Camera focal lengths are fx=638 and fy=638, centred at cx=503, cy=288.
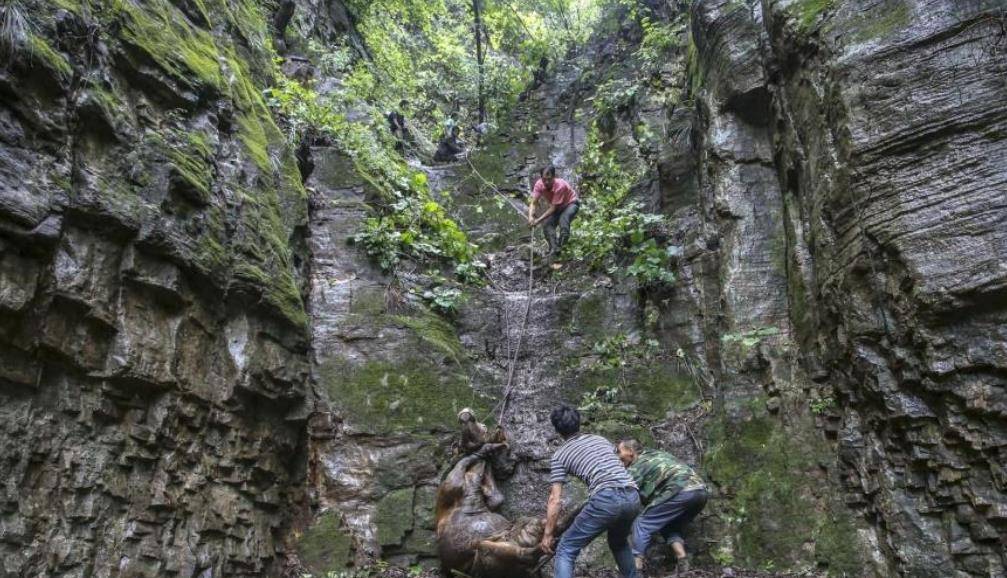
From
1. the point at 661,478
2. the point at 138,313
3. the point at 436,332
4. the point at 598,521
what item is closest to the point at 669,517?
the point at 661,478

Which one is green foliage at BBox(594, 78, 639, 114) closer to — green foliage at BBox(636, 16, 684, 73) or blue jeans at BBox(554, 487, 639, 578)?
green foliage at BBox(636, 16, 684, 73)

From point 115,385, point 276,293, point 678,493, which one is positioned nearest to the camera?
point 115,385

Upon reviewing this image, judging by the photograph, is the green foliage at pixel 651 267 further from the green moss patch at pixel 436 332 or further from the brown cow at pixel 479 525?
the brown cow at pixel 479 525

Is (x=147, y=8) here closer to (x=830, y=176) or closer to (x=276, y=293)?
(x=276, y=293)

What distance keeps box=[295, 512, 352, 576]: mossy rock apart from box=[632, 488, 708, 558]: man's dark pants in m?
2.91

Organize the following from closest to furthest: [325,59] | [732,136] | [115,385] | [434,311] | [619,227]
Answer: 1. [115,385]
2. [732,136]
3. [434,311]
4. [619,227]
5. [325,59]

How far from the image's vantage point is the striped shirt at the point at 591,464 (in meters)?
5.09

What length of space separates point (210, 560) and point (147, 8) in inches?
201

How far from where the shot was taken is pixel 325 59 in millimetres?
Answer: 13898

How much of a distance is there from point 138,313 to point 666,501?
15.5ft

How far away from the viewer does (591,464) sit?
518 cm

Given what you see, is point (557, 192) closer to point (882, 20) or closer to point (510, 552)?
point (882, 20)

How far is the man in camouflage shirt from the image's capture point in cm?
579

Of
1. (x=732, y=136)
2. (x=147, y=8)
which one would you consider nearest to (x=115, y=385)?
(x=147, y=8)
